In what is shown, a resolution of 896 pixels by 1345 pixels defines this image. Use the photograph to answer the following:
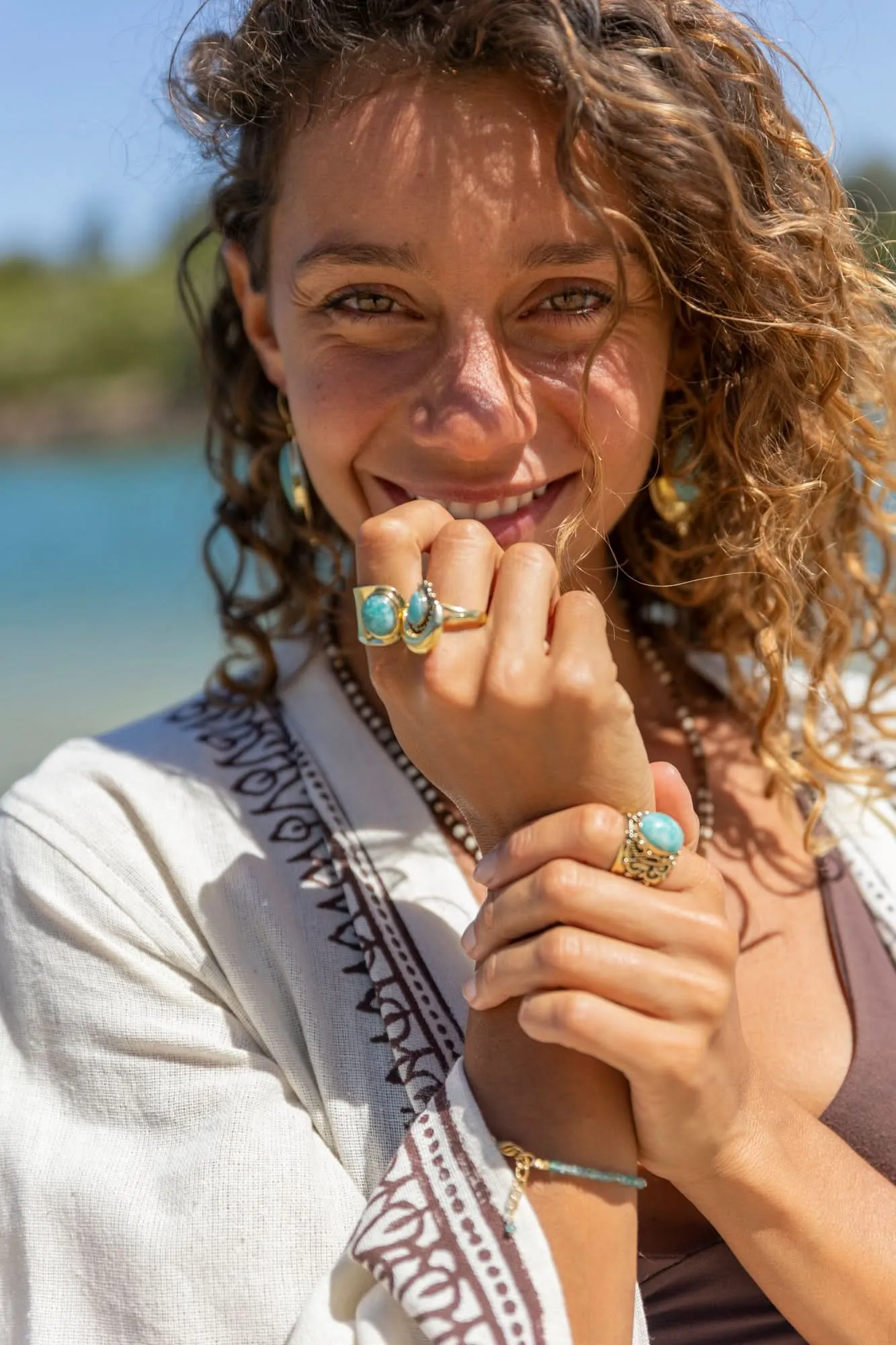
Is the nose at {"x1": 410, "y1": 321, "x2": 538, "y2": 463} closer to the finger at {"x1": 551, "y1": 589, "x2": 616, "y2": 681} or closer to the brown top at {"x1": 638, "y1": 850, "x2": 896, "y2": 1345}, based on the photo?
the finger at {"x1": 551, "y1": 589, "x2": 616, "y2": 681}

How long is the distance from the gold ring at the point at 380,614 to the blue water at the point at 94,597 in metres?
5.38

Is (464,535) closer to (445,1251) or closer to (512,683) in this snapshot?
(512,683)

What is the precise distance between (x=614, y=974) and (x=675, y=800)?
0.24 m

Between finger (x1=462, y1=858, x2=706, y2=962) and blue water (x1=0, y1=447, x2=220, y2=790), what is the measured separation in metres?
5.47

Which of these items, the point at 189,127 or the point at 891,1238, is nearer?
the point at 891,1238

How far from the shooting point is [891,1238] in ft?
4.57

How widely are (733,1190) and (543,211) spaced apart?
1103mm

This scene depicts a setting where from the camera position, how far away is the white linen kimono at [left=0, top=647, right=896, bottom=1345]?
1.20 meters

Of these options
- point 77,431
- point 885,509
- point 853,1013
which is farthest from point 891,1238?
point 77,431

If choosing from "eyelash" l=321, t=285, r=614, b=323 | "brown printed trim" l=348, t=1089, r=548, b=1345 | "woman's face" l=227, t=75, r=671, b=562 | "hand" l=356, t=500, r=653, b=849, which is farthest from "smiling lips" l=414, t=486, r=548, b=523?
"brown printed trim" l=348, t=1089, r=548, b=1345

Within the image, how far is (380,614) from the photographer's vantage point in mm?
1261

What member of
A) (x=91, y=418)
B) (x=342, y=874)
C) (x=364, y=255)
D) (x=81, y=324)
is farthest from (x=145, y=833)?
(x=81, y=324)

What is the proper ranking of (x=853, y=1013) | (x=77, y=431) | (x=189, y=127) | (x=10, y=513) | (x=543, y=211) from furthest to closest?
1. (x=77, y=431)
2. (x=10, y=513)
3. (x=189, y=127)
4. (x=853, y=1013)
5. (x=543, y=211)

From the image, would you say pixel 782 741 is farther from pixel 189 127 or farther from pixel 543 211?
pixel 189 127
